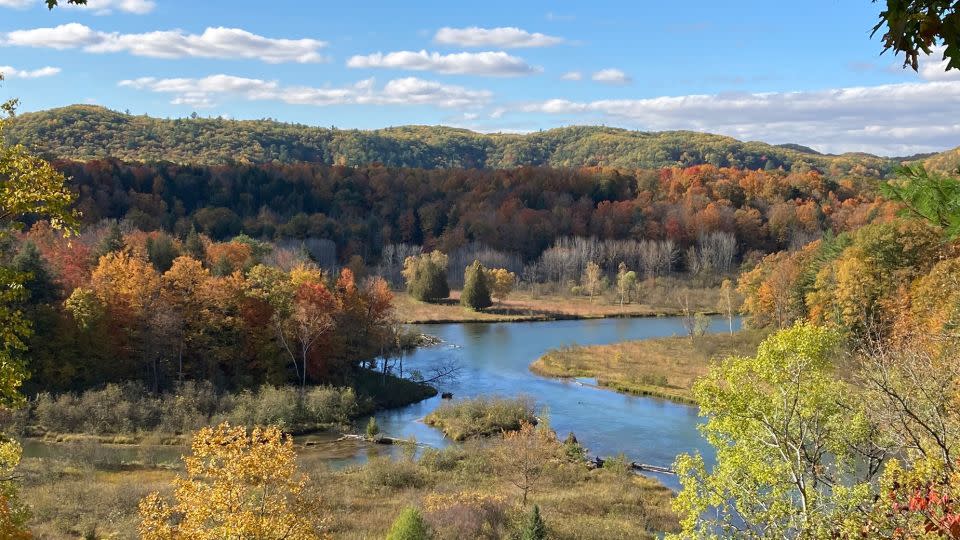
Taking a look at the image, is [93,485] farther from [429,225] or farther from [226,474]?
[429,225]

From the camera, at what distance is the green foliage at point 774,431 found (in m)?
11.9

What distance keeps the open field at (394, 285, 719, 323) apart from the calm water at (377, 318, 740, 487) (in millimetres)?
3356

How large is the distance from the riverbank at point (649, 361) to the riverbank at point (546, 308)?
15984 mm

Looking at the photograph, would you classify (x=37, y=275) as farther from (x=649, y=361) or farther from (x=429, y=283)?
(x=429, y=283)

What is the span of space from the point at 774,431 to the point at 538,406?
26.2 m

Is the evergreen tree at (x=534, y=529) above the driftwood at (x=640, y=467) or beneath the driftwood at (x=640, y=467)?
above

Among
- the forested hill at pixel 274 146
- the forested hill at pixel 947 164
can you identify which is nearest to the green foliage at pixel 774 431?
the forested hill at pixel 947 164

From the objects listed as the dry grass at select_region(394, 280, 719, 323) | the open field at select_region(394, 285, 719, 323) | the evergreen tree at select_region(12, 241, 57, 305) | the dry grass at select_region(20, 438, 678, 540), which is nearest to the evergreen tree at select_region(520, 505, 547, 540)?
the dry grass at select_region(20, 438, 678, 540)

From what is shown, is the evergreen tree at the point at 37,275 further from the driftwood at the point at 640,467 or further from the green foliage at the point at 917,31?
the green foliage at the point at 917,31

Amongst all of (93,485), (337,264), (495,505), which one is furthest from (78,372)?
(337,264)

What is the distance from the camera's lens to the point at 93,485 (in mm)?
25438

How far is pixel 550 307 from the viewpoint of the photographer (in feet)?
240

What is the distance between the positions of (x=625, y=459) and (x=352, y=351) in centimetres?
1711

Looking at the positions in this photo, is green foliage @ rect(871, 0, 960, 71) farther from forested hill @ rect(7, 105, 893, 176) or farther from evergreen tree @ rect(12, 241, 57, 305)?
forested hill @ rect(7, 105, 893, 176)
